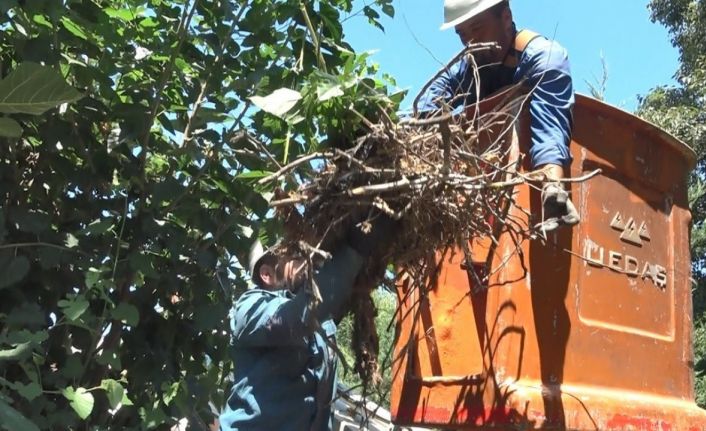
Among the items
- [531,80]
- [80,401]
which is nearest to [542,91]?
[531,80]

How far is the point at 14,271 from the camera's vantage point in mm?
2098

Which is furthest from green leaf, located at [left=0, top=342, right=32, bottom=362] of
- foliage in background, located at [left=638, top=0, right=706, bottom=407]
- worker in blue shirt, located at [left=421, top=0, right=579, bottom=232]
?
foliage in background, located at [left=638, top=0, right=706, bottom=407]

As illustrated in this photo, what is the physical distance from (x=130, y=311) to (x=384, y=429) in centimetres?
677

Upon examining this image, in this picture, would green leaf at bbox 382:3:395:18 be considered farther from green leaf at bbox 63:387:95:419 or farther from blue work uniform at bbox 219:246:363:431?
green leaf at bbox 63:387:95:419

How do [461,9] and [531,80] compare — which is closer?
[531,80]

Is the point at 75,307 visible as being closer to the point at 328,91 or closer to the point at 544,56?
the point at 328,91

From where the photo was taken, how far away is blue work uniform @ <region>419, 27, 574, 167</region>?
90.6 inches

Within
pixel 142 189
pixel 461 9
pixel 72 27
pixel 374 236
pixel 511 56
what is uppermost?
pixel 461 9

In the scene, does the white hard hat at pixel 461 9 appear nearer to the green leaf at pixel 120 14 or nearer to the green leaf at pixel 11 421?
the green leaf at pixel 120 14

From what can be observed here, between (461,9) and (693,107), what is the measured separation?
33.9 feet

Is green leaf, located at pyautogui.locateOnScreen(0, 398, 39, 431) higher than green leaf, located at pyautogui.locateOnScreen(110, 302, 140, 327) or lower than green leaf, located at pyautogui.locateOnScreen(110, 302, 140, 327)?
lower

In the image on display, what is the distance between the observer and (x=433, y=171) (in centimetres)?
187

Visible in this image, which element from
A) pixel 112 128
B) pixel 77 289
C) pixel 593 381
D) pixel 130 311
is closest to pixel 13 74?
pixel 130 311

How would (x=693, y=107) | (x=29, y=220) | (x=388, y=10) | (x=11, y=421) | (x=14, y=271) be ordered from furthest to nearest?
(x=693, y=107) < (x=388, y=10) < (x=29, y=220) < (x=14, y=271) < (x=11, y=421)
